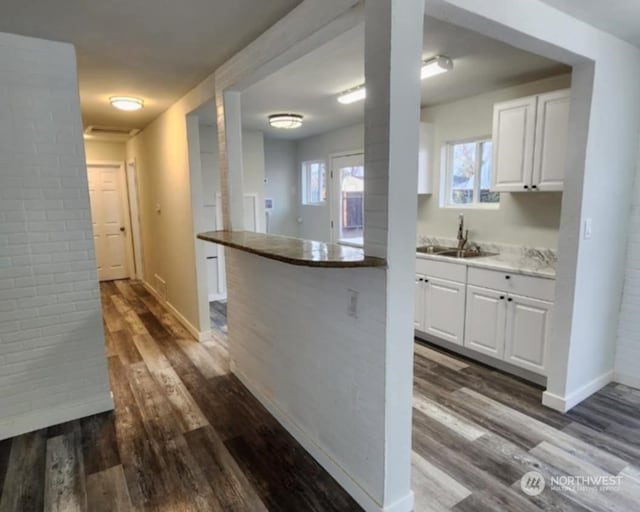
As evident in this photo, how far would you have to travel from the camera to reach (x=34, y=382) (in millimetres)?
2443

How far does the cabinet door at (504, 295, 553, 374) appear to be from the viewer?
277 cm

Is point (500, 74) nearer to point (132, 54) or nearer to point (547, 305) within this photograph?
point (547, 305)

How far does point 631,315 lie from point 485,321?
993 mm

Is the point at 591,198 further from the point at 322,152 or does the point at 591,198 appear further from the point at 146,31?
the point at 322,152

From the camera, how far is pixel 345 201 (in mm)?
5598

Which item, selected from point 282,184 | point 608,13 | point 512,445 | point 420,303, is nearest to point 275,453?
point 512,445

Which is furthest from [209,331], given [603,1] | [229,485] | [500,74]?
[603,1]

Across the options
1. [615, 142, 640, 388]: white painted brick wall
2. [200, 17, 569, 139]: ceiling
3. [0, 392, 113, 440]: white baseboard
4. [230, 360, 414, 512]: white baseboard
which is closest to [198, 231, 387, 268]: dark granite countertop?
[230, 360, 414, 512]: white baseboard

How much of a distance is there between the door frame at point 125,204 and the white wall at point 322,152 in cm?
291

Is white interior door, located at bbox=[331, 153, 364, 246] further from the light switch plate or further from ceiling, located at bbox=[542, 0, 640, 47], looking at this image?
ceiling, located at bbox=[542, 0, 640, 47]

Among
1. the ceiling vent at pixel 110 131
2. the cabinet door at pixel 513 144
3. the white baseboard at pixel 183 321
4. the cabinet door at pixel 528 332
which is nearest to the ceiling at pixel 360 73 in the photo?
the cabinet door at pixel 513 144

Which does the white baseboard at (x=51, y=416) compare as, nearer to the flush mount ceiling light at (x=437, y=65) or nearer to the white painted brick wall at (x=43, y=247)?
the white painted brick wall at (x=43, y=247)

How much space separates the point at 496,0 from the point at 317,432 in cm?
230

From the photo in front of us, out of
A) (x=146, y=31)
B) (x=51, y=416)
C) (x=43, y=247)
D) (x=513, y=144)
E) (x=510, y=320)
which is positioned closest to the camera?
(x=146, y=31)
